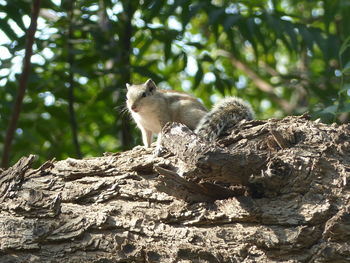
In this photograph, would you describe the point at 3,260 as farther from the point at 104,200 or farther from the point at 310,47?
the point at 310,47

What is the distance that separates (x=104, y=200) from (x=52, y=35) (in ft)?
Answer: 10.5

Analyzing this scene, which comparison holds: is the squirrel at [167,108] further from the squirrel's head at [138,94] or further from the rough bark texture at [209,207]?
the rough bark texture at [209,207]

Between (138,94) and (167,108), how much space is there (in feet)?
1.13

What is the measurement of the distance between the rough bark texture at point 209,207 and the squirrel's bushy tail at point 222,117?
0.35 m

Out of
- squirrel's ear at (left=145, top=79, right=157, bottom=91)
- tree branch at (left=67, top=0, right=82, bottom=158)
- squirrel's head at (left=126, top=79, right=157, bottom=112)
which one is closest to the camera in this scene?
squirrel's head at (left=126, top=79, right=157, bottom=112)

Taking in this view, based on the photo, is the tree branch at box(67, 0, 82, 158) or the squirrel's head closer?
the squirrel's head

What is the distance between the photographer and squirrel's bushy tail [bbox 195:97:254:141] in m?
4.21

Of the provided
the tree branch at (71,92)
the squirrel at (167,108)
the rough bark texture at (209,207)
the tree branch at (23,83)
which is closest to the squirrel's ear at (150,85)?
the squirrel at (167,108)

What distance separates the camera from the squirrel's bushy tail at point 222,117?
13.8 ft

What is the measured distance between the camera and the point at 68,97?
632 cm

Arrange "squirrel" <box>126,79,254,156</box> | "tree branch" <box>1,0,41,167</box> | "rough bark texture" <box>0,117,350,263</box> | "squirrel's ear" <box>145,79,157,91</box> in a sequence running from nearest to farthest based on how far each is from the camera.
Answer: "rough bark texture" <box>0,117,350,263</box> < "squirrel" <box>126,79,254,156</box> < "tree branch" <box>1,0,41,167</box> < "squirrel's ear" <box>145,79,157,91</box>

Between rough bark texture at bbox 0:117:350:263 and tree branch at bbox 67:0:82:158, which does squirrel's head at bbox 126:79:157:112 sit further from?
rough bark texture at bbox 0:117:350:263

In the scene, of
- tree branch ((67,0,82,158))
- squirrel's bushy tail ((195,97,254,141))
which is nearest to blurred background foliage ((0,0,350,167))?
tree branch ((67,0,82,158))

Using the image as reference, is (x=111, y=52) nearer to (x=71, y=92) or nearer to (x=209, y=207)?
→ (x=71, y=92)
